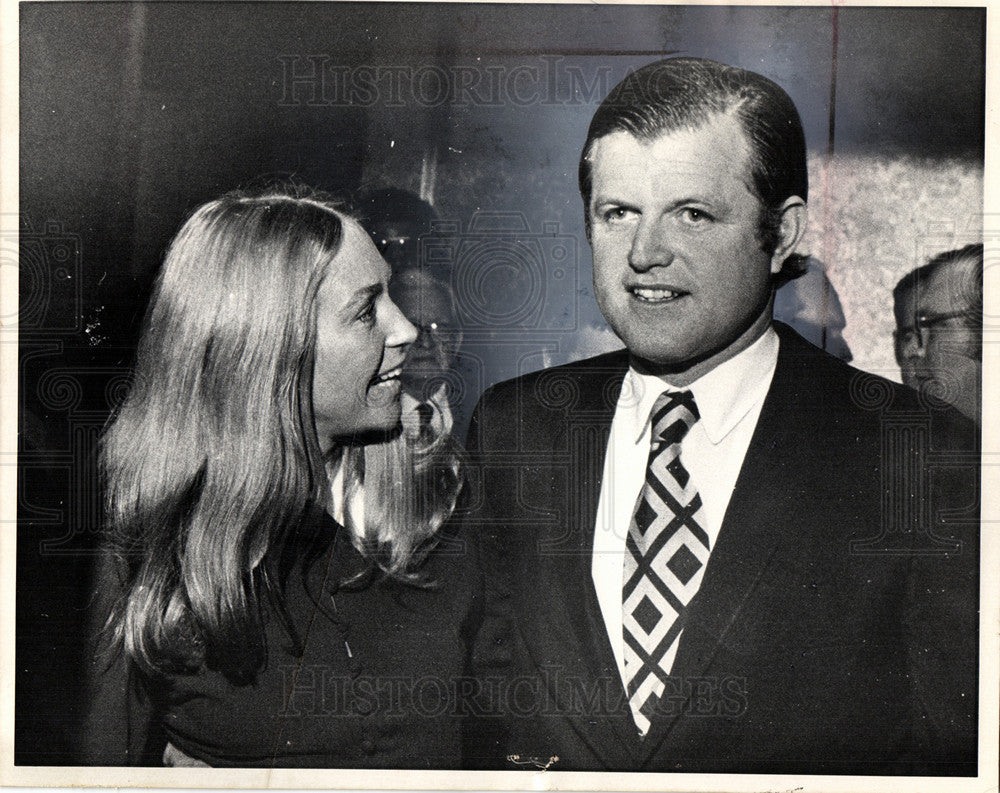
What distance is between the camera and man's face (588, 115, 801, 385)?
4.30 feet

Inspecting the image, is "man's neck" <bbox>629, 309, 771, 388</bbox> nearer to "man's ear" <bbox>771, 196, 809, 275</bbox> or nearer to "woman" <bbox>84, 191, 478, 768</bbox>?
"man's ear" <bbox>771, 196, 809, 275</bbox>

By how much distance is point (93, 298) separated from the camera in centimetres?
138

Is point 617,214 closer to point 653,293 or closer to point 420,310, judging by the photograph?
point 653,293

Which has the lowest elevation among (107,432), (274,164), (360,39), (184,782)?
(184,782)

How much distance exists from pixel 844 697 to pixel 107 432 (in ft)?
3.84

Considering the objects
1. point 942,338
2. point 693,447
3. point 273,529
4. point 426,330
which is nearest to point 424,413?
point 426,330

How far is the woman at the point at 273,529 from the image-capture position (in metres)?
1.33

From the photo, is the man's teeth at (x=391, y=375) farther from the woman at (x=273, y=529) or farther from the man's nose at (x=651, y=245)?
the man's nose at (x=651, y=245)

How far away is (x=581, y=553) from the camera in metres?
1.37

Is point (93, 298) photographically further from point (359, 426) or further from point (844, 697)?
point (844, 697)

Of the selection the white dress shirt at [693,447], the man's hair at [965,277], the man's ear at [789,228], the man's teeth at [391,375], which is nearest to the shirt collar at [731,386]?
the white dress shirt at [693,447]

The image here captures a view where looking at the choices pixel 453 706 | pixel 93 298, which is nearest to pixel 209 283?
pixel 93 298

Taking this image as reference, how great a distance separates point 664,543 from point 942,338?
20.3 inches

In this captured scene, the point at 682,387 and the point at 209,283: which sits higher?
the point at 209,283
